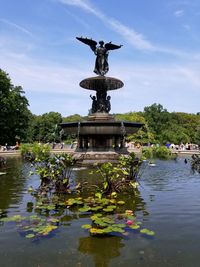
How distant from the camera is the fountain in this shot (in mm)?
21859

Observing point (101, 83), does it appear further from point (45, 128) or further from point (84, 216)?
point (45, 128)

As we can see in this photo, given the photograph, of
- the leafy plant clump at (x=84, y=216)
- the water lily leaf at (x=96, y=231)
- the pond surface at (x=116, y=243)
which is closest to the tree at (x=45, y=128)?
the leafy plant clump at (x=84, y=216)

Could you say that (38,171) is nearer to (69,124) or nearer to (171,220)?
(171,220)

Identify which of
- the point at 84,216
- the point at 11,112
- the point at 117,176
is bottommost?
the point at 84,216

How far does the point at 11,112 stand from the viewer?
4566 cm

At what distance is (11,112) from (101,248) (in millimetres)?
42165

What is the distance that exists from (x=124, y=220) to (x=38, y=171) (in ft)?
14.1

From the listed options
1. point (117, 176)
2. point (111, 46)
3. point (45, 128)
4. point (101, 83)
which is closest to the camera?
point (117, 176)

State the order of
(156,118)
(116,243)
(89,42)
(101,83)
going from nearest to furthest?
(116,243)
(89,42)
(101,83)
(156,118)

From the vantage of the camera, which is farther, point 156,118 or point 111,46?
point 156,118

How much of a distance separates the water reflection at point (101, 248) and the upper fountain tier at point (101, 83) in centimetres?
1872

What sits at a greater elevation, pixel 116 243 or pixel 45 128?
pixel 45 128

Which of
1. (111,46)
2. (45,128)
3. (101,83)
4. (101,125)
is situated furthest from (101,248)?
(45,128)

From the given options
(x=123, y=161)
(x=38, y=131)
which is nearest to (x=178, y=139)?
(x=38, y=131)
